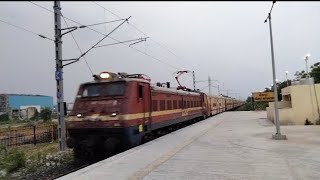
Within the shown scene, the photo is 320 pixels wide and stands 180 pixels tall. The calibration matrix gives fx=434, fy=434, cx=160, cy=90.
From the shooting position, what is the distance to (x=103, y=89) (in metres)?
15.6

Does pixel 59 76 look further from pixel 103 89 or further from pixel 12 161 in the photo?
pixel 12 161

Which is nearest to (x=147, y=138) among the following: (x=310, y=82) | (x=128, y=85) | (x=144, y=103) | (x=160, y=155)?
(x=144, y=103)

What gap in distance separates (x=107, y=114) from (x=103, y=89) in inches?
48.8

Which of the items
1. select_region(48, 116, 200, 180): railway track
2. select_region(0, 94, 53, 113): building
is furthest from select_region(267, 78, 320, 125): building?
select_region(0, 94, 53, 113): building

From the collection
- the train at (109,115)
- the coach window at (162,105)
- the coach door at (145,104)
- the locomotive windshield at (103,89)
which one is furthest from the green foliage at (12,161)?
the coach window at (162,105)

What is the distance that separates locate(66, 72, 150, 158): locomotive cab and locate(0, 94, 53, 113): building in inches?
2314

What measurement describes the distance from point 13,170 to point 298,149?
29.3 ft

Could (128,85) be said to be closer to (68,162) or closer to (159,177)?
(68,162)

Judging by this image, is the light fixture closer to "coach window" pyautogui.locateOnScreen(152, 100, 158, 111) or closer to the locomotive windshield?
the locomotive windshield

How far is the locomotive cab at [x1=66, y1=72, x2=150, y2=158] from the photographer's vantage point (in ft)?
47.7

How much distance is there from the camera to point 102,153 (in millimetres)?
15945

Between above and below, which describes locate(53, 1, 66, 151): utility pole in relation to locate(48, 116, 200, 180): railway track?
above

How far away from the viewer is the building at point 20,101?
7625 centimetres

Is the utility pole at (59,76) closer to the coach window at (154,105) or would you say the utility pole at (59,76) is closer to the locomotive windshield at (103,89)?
the locomotive windshield at (103,89)
